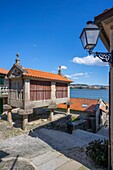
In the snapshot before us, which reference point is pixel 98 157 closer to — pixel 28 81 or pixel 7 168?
pixel 7 168

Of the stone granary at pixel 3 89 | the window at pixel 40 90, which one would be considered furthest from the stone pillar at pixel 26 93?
the stone granary at pixel 3 89

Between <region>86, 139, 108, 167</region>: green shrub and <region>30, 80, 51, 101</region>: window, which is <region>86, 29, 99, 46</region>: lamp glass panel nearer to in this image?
<region>86, 139, 108, 167</region>: green shrub

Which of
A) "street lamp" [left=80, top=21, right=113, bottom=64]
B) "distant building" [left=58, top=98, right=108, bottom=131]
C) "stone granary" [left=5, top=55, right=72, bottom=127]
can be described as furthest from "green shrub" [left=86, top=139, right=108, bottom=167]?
"distant building" [left=58, top=98, right=108, bottom=131]

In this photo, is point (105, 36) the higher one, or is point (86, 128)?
point (105, 36)

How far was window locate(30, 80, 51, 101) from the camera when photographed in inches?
499

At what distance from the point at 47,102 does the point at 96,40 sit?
11.5m

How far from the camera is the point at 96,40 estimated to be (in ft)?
11.6

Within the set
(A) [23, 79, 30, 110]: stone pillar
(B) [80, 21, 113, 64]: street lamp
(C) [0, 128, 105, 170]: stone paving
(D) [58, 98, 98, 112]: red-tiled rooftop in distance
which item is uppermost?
(B) [80, 21, 113, 64]: street lamp

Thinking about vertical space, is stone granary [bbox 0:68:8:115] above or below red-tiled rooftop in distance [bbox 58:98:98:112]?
above

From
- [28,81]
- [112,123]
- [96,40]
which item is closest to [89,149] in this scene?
[112,123]

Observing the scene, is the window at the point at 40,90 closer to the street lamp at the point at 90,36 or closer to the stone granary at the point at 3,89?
the stone granary at the point at 3,89

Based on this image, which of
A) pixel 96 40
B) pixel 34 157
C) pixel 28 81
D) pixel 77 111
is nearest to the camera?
pixel 96 40

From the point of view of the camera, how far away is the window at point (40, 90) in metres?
12.7

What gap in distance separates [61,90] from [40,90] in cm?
410
